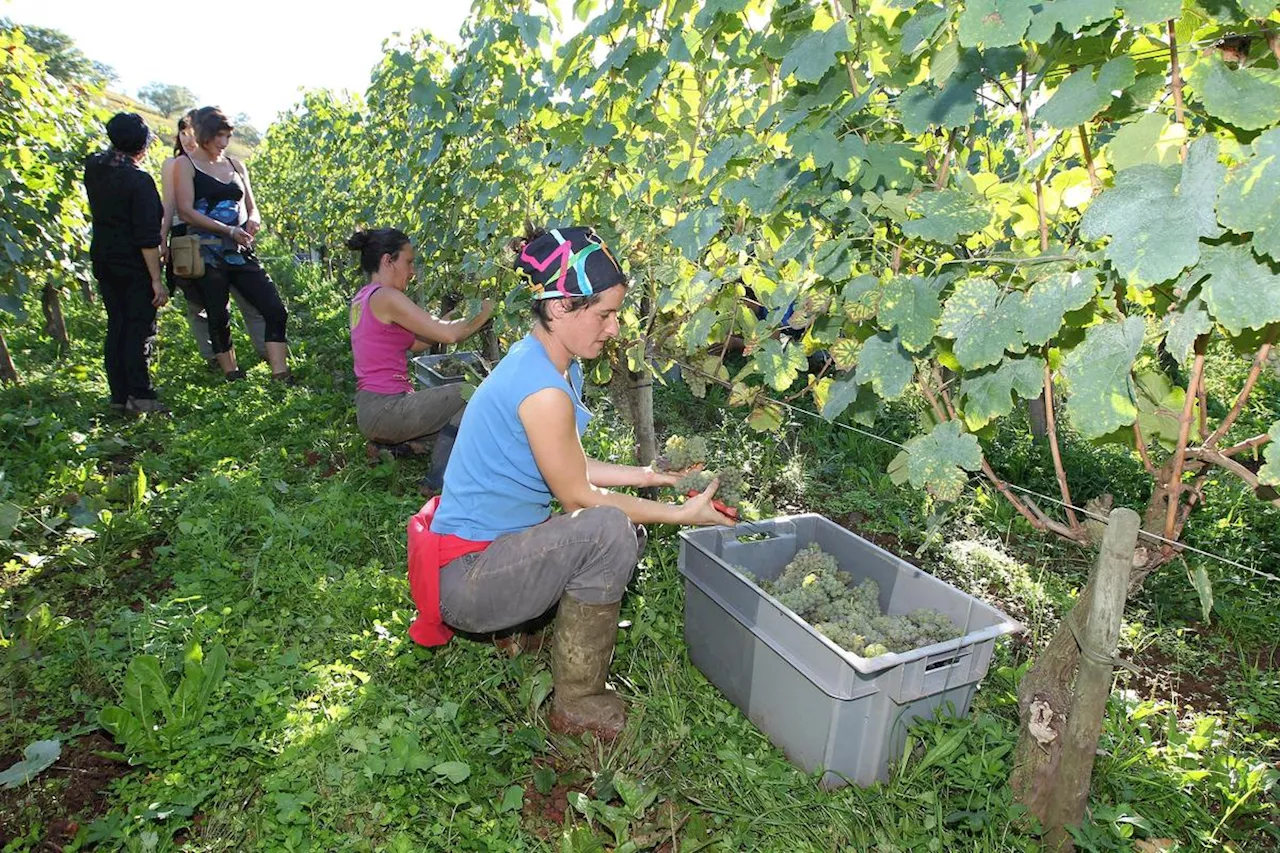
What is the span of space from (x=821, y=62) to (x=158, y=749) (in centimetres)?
239

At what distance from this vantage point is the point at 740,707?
2.48 metres

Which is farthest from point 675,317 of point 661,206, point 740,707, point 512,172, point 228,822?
point 228,822

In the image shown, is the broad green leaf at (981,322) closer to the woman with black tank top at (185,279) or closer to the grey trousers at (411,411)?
the grey trousers at (411,411)

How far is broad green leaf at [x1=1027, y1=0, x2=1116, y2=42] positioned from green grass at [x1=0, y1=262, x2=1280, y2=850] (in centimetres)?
113

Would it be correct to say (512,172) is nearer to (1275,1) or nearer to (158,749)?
(158,749)

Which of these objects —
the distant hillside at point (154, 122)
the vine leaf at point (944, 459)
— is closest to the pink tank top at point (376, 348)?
the distant hillside at point (154, 122)

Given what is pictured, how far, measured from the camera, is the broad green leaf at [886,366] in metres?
1.64

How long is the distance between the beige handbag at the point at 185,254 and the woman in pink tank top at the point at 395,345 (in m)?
1.95

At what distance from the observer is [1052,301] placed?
1332mm

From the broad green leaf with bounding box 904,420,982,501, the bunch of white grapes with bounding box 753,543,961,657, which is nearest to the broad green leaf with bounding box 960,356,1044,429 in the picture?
the broad green leaf with bounding box 904,420,982,501

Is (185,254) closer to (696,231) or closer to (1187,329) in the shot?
(696,231)

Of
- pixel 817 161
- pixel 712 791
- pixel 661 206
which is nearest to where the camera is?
pixel 817 161

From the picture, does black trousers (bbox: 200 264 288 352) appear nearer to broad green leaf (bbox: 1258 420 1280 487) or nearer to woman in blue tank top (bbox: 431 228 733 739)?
woman in blue tank top (bbox: 431 228 733 739)

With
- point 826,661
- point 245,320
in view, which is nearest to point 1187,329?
point 826,661
